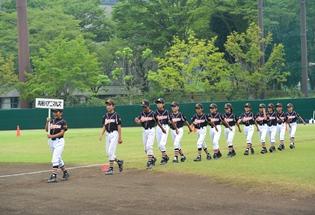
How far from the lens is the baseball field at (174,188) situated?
41.2 ft

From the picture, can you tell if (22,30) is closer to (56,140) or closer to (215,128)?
(215,128)

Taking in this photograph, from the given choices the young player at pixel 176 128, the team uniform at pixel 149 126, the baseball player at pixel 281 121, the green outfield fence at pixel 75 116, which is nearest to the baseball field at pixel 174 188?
the young player at pixel 176 128

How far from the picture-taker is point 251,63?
62.4m

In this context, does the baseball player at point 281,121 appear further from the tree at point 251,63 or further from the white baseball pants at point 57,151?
the tree at point 251,63

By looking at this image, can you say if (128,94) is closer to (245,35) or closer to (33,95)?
(33,95)

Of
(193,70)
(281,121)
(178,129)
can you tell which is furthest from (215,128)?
(193,70)

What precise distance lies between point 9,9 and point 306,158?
7101 cm

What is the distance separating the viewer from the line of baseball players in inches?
719

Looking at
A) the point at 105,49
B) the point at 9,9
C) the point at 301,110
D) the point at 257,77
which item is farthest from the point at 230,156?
the point at 9,9

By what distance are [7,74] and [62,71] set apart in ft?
31.5

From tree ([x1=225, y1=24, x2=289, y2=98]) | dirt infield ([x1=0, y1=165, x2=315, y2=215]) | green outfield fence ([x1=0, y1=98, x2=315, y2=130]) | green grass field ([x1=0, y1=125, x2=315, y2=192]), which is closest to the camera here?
dirt infield ([x1=0, y1=165, x2=315, y2=215])

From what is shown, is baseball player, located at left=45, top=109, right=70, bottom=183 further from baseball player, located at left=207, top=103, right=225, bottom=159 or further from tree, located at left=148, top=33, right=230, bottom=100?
tree, located at left=148, top=33, right=230, bottom=100

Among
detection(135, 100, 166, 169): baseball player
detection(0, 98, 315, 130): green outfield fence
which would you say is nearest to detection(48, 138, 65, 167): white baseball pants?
detection(135, 100, 166, 169): baseball player

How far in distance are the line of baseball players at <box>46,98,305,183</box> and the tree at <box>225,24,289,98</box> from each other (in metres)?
33.0
